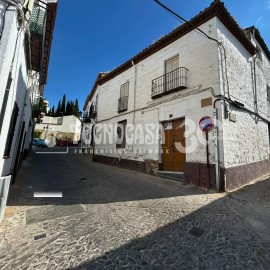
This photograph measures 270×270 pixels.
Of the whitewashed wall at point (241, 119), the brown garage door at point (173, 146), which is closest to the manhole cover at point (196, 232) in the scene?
the whitewashed wall at point (241, 119)

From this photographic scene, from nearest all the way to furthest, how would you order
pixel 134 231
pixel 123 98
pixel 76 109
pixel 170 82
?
pixel 134 231
pixel 170 82
pixel 123 98
pixel 76 109

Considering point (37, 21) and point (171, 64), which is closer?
point (37, 21)

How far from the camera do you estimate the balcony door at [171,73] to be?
7370mm

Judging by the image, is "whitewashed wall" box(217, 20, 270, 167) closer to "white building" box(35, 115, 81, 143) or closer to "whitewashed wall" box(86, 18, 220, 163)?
"whitewashed wall" box(86, 18, 220, 163)

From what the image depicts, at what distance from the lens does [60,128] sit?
137 feet

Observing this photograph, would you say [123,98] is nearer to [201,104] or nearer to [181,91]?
[181,91]

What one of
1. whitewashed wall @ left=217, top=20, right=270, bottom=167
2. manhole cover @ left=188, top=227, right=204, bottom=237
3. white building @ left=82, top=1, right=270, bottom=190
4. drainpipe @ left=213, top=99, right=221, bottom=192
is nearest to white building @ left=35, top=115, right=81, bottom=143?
white building @ left=82, top=1, right=270, bottom=190

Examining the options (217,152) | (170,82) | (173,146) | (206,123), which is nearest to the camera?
(217,152)

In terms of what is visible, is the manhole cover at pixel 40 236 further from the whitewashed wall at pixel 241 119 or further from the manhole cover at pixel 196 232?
the whitewashed wall at pixel 241 119

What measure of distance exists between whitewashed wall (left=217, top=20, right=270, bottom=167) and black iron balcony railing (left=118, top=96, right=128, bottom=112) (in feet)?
18.1

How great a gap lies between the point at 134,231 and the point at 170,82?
20.9ft

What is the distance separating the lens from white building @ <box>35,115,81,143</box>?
40094 millimetres

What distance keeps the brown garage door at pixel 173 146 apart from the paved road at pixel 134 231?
2.21m

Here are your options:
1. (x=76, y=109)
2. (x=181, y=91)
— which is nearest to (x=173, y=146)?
(x=181, y=91)
